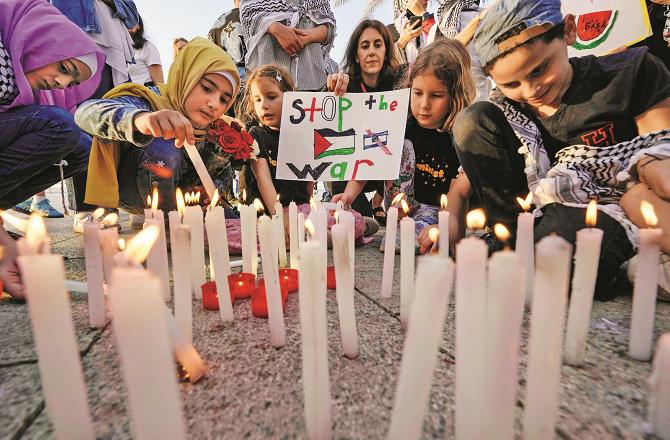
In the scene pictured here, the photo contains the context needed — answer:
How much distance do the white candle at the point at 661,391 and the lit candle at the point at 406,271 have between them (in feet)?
2.00

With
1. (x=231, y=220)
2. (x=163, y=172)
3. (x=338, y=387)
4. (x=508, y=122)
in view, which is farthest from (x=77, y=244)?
(x=508, y=122)

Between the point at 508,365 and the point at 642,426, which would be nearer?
the point at 508,365

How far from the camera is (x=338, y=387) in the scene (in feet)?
2.78

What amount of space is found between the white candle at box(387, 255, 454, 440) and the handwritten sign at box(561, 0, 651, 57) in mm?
3004

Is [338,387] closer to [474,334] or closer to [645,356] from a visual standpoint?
[474,334]

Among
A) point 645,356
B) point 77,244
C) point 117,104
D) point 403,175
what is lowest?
point 77,244

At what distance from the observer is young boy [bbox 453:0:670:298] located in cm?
175

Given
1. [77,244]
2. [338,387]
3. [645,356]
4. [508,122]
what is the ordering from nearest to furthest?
[338,387] < [645,356] < [508,122] < [77,244]

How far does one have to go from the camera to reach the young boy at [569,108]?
1749 mm

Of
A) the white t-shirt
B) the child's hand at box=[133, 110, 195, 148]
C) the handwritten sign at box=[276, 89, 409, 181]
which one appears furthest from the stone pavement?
the white t-shirt

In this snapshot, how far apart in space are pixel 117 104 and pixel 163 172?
0.54 metres

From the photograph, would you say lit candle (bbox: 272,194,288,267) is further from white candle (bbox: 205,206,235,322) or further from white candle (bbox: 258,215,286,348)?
white candle (bbox: 258,215,286,348)

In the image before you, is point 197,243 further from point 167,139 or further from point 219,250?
point 167,139

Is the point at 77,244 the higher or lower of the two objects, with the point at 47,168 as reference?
lower
